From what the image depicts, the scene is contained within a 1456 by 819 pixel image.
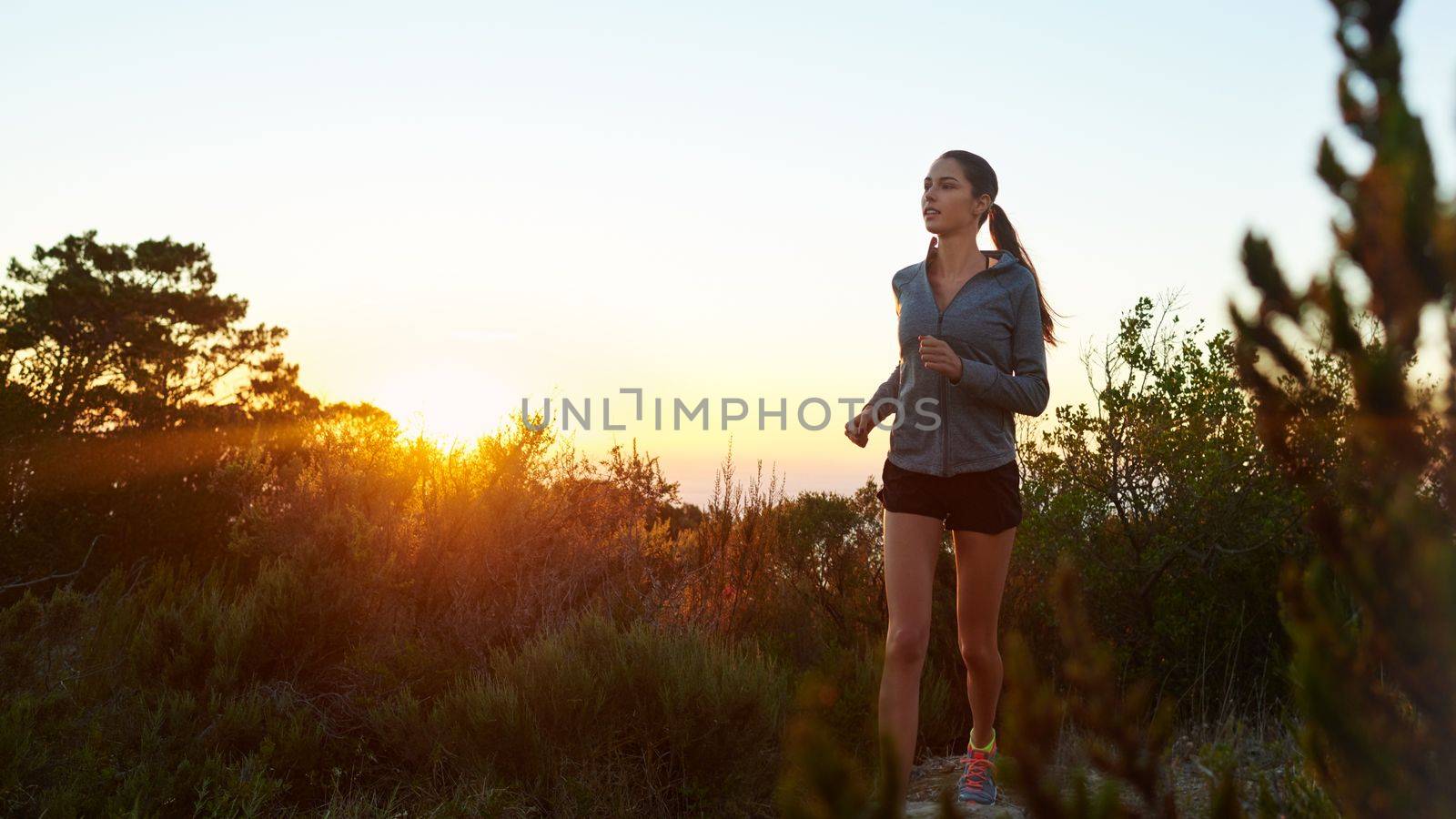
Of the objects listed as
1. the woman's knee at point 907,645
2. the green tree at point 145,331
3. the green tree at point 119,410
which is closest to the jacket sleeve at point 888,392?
the woman's knee at point 907,645

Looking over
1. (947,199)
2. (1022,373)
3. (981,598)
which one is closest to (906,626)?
(981,598)

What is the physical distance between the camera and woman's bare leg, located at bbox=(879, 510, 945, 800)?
3.57m

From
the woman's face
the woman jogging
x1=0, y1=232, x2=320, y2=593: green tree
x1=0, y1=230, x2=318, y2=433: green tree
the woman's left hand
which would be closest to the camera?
the woman's left hand

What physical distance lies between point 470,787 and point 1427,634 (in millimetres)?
3572

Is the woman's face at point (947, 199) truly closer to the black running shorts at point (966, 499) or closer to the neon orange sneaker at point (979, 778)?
the black running shorts at point (966, 499)

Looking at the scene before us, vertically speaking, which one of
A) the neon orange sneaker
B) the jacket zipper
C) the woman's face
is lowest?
the neon orange sneaker

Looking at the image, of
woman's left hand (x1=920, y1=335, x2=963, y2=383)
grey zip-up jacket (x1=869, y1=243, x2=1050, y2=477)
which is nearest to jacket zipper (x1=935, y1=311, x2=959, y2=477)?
grey zip-up jacket (x1=869, y1=243, x2=1050, y2=477)

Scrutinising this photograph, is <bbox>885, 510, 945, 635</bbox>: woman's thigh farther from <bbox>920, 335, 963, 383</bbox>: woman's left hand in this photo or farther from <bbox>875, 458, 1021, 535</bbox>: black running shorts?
<bbox>920, 335, 963, 383</bbox>: woman's left hand

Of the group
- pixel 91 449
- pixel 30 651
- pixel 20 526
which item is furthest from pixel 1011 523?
pixel 91 449

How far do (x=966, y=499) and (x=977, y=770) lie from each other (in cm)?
104

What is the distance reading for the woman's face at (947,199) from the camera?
4.04 metres

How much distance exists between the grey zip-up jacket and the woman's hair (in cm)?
13

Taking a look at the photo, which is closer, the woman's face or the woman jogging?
the woman jogging

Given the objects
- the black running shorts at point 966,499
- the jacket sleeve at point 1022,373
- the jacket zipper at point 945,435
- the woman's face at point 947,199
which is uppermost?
the woman's face at point 947,199
